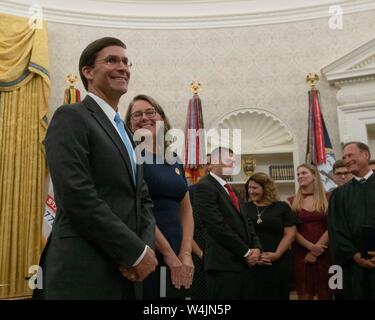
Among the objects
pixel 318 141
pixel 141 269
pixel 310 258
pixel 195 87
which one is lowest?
pixel 310 258

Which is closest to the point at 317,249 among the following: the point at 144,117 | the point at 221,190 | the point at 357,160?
the point at 357,160

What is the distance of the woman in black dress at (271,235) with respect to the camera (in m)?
3.04

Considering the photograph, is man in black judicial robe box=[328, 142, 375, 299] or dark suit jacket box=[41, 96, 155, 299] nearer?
dark suit jacket box=[41, 96, 155, 299]

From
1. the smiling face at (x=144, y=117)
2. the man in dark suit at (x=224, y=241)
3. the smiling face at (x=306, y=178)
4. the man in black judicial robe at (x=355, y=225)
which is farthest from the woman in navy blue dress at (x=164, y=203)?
the smiling face at (x=306, y=178)

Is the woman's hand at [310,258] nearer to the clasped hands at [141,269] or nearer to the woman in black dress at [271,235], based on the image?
the woman in black dress at [271,235]

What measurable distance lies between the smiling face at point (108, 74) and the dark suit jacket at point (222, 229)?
138cm

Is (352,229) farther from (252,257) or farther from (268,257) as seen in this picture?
(252,257)

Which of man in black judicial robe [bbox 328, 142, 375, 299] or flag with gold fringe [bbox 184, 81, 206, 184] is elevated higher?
flag with gold fringe [bbox 184, 81, 206, 184]

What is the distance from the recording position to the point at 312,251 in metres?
3.26

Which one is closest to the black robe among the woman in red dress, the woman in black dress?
the woman in red dress

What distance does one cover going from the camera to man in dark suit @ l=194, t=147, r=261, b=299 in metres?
2.58

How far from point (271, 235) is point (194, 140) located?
2565 mm

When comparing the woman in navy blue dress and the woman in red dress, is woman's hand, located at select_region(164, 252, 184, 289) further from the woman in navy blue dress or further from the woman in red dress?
the woman in red dress

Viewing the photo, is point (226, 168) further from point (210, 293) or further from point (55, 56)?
point (55, 56)
